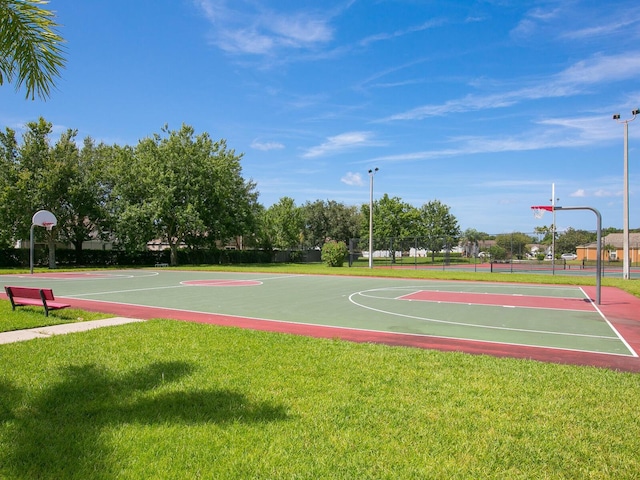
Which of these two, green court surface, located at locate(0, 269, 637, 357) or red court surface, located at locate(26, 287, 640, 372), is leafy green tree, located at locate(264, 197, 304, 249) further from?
red court surface, located at locate(26, 287, 640, 372)

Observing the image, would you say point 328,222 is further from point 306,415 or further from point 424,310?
point 306,415

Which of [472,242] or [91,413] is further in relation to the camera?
[472,242]

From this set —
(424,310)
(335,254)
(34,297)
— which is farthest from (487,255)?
(34,297)

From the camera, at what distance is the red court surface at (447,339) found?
7.37 m

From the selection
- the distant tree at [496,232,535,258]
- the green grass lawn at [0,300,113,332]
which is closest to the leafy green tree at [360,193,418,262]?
the distant tree at [496,232,535,258]

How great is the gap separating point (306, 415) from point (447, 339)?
5.18 meters

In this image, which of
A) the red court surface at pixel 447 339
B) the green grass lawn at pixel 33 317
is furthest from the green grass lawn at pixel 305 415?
the green grass lawn at pixel 33 317

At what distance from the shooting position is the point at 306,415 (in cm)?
432

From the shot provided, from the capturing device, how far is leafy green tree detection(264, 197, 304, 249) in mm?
59625

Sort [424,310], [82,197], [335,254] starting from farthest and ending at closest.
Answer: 1. [335,254]
2. [82,197]
3. [424,310]

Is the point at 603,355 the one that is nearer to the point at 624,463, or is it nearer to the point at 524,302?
the point at 624,463

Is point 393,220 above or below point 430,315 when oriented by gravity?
above

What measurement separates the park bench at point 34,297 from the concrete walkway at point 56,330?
1.28 meters

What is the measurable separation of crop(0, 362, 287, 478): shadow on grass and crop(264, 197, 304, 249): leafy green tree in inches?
2082
